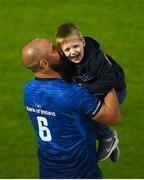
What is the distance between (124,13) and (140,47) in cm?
197

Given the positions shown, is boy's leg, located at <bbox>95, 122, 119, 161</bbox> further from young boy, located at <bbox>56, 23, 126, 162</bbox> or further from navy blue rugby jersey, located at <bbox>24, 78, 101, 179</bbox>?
navy blue rugby jersey, located at <bbox>24, 78, 101, 179</bbox>

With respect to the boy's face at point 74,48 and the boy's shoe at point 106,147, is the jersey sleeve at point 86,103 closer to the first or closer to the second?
the boy's face at point 74,48

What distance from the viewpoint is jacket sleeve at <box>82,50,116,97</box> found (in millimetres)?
6801

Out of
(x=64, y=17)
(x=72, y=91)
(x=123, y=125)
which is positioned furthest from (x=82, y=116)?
(x=64, y=17)

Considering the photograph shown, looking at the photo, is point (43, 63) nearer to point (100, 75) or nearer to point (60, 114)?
point (60, 114)

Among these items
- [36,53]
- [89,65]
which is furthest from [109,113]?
[36,53]

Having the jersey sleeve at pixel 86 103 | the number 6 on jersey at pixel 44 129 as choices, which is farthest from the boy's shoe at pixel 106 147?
the jersey sleeve at pixel 86 103

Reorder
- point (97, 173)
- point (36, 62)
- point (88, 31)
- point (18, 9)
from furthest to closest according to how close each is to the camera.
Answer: point (18, 9), point (88, 31), point (97, 173), point (36, 62)

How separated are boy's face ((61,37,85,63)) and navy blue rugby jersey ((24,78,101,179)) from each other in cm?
49

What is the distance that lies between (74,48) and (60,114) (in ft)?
2.33

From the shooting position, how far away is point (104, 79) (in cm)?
684

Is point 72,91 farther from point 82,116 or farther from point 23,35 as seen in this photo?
point 23,35

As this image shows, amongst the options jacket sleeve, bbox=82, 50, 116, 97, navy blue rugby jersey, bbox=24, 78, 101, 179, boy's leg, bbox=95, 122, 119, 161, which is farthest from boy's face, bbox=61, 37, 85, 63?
boy's leg, bbox=95, 122, 119, 161

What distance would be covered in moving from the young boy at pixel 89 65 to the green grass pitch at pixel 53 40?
2558 millimetres
